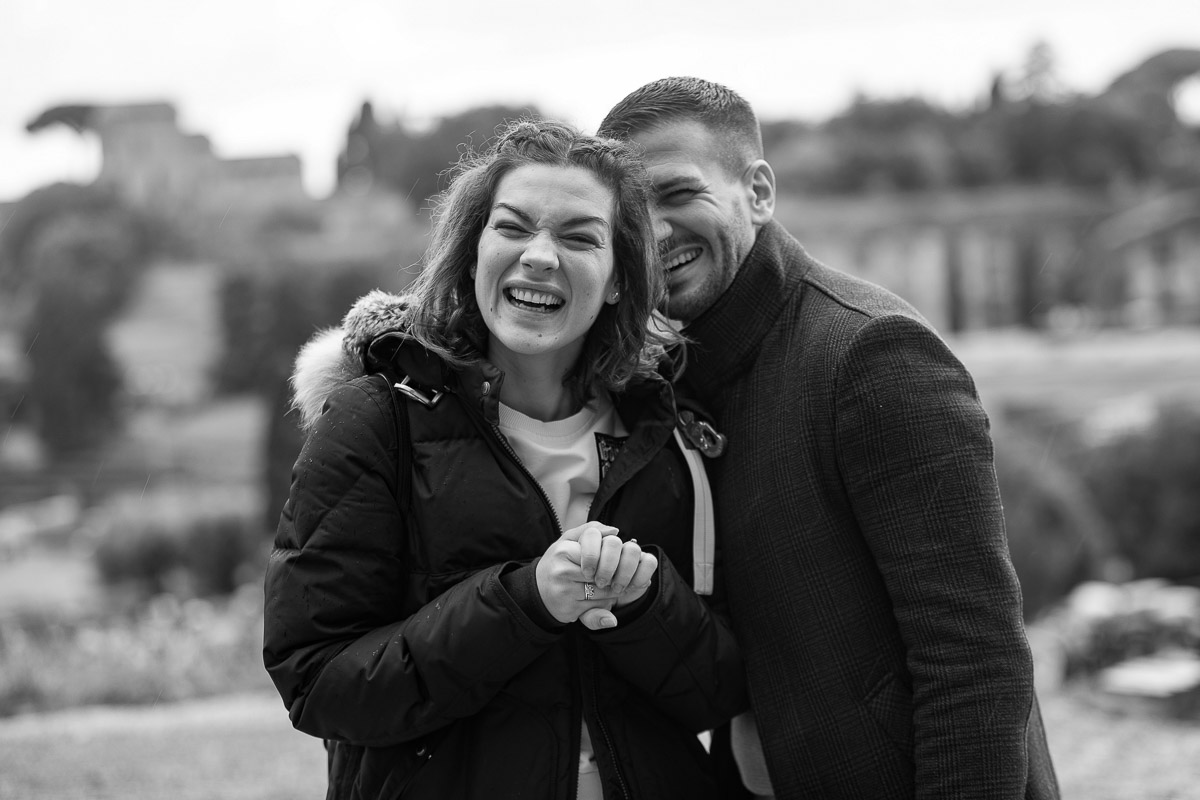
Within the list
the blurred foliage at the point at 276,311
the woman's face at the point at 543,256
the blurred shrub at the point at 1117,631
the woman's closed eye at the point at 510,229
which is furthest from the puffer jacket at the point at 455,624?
the blurred foliage at the point at 276,311

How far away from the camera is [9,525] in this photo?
90.4 ft

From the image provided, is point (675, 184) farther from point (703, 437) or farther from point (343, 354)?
point (343, 354)

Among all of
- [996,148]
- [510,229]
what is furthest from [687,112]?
[996,148]

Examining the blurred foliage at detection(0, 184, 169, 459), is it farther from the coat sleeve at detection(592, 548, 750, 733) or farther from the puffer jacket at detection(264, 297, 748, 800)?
the coat sleeve at detection(592, 548, 750, 733)

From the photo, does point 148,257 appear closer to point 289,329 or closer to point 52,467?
point 52,467

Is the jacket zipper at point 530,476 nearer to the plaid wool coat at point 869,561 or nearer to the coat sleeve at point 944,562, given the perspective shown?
the plaid wool coat at point 869,561

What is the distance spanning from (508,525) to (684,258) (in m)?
0.73

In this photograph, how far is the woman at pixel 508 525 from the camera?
73.7 inches

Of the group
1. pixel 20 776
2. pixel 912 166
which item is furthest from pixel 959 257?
pixel 20 776

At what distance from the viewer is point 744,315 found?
2.32 m

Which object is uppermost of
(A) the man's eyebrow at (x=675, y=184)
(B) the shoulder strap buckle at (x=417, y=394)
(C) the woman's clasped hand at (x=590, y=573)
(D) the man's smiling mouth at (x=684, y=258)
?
(A) the man's eyebrow at (x=675, y=184)

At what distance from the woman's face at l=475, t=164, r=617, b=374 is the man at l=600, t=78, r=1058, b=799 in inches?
11.4

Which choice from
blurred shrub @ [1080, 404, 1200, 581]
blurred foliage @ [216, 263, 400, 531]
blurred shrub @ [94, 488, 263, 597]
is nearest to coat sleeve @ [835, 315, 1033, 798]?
blurred shrub @ [1080, 404, 1200, 581]

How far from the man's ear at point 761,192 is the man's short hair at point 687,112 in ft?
0.10
